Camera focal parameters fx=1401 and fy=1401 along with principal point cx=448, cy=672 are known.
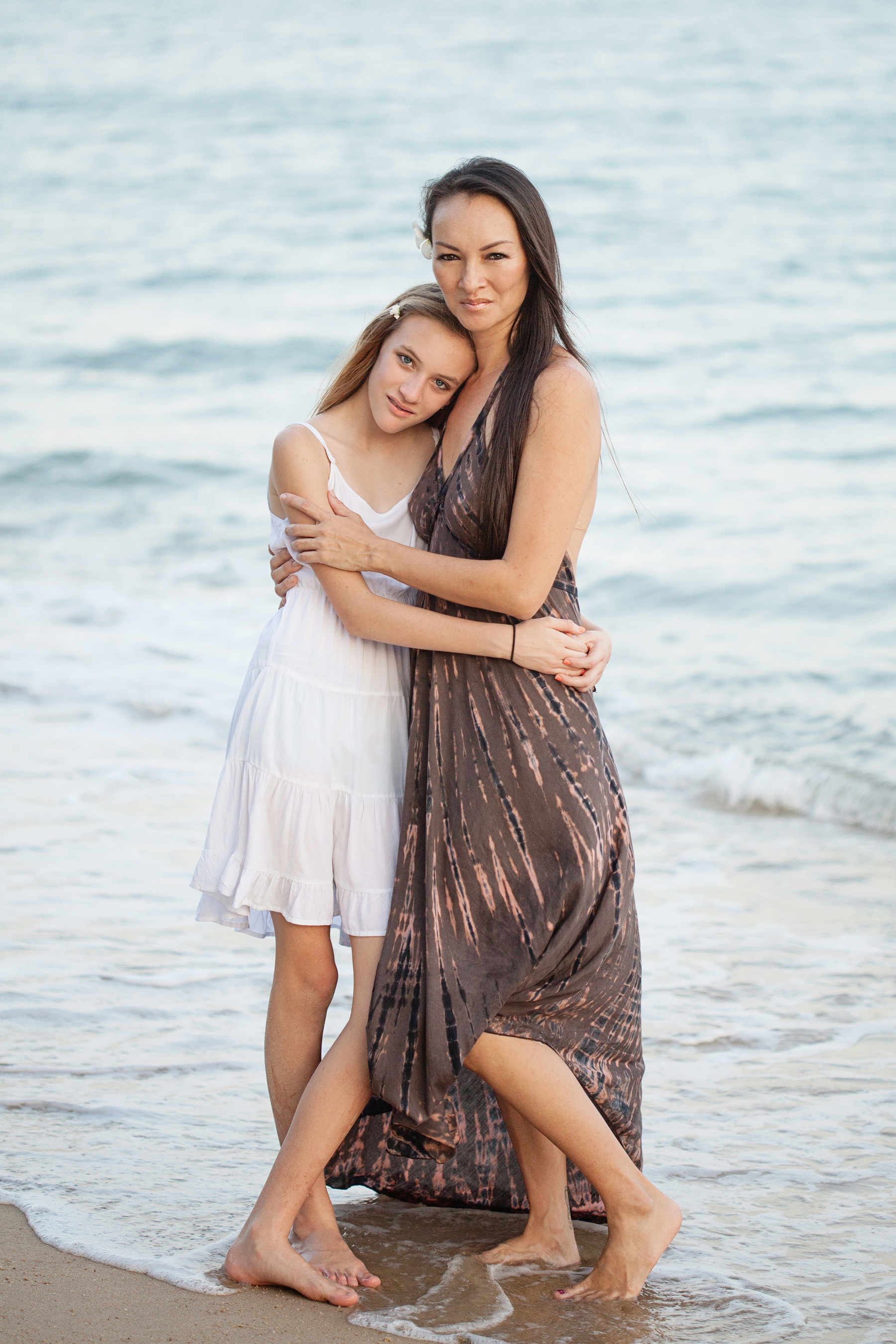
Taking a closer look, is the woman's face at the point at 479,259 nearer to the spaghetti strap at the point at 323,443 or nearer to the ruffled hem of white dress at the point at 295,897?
the spaghetti strap at the point at 323,443

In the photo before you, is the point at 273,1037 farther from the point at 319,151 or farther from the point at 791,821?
the point at 319,151

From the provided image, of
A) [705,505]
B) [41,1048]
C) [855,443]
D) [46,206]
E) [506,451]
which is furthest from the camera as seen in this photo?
[46,206]

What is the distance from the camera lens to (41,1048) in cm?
345

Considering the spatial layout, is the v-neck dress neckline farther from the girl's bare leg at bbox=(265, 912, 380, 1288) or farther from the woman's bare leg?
the woman's bare leg

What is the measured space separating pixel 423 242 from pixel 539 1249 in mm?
2004

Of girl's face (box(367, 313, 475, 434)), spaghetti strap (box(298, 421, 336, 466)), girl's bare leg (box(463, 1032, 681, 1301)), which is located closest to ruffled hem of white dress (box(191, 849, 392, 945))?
girl's bare leg (box(463, 1032, 681, 1301))

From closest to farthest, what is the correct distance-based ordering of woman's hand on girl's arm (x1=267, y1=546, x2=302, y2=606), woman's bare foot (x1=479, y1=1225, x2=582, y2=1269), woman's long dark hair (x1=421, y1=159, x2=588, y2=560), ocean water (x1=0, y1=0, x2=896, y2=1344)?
woman's long dark hair (x1=421, y1=159, x2=588, y2=560), woman's bare foot (x1=479, y1=1225, x2=582, y2=1269), woman's hand on girl's arm (x1=267, y1=546, x2=302, y2=606), ocean water (x1=0, y1=0, x2=896, y2=1344)

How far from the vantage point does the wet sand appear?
2.29 metres

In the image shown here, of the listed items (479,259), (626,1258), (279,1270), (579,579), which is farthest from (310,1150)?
(579,579)

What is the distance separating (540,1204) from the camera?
276 cm

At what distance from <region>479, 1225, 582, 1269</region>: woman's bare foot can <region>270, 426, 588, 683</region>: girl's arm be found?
109 centimetres

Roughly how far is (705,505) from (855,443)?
1.79 m

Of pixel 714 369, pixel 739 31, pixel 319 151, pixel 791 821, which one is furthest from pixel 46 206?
pixel 791 821

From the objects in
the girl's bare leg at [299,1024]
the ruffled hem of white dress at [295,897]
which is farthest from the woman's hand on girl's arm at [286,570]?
the girl's bare leg at [299,1024]
